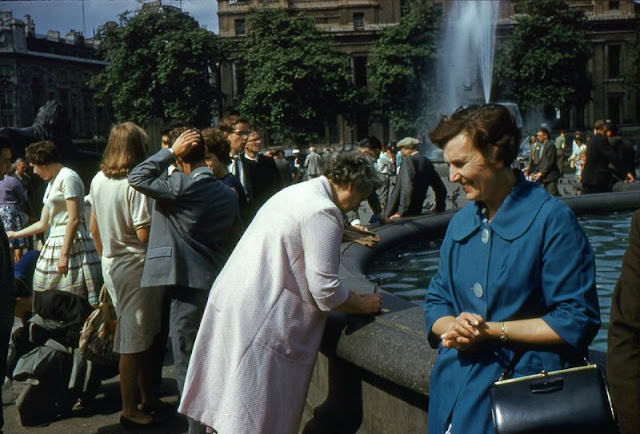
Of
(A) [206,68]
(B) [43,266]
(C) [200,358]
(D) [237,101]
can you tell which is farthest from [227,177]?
(D) [237,101]

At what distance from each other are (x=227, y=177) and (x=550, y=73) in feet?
171

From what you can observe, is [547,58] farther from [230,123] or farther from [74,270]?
[74,270]

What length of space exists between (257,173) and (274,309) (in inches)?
128

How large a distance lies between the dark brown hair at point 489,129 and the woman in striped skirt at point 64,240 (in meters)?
3.73

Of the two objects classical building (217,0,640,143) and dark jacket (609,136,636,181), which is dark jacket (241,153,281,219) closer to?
dark jacket (609,136,636,181)

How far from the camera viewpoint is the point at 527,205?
2242 millimetres

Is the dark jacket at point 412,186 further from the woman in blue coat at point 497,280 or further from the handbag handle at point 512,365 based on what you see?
the handbag handle at point 512,365

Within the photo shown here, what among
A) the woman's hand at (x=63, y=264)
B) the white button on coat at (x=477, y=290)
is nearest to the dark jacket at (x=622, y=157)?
the woman's hand at (x=63, y=264)

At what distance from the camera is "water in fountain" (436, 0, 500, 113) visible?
180 ft

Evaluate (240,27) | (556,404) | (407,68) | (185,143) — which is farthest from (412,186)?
(240,27)

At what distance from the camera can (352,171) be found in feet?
10.7

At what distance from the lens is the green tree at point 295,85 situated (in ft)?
169

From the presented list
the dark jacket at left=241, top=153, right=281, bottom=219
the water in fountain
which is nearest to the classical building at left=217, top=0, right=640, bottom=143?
the water in fountain

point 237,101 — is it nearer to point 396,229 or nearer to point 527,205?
point 396,229
